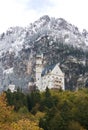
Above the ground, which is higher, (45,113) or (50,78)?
(50,78)

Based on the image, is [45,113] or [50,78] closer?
[45,113]

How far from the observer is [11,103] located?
9719cm

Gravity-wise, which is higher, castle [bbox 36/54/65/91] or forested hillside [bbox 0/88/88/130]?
castle [bbox 36/54/65/91]

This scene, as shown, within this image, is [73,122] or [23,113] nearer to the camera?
[73,122]

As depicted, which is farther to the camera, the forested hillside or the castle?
the castle

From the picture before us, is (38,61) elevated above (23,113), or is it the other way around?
(38,61)

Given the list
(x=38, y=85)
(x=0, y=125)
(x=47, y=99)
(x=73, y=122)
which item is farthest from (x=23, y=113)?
(x=38, y=85)

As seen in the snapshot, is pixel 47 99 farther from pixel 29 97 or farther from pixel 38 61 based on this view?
pixel 38 61

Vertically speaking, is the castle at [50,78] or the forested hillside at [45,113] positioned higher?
the castle at [50,78]

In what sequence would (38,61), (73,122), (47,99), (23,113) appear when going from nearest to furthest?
(73,122) → (23,113) → (47,99) → (38,61)

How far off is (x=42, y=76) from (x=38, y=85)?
414cm

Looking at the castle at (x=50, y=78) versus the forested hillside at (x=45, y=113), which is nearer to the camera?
the forested hillside at (x=45, y=113)

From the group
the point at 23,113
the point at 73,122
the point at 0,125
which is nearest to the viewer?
the point at 0,125

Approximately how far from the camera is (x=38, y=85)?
17775cm
